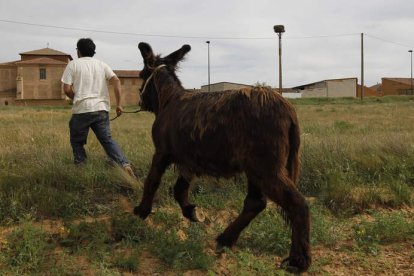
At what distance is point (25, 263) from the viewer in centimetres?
407

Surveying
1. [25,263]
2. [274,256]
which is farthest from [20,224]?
[274,256]

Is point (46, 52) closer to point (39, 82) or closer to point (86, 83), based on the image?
point (39, 82)

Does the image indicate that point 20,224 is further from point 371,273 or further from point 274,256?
point 371,273

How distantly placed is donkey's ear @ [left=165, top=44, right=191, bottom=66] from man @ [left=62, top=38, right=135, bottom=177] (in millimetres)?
1309

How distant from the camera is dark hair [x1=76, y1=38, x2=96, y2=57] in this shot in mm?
6402

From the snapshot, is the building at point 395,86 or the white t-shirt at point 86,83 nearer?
the white t-shirt at point 86,83

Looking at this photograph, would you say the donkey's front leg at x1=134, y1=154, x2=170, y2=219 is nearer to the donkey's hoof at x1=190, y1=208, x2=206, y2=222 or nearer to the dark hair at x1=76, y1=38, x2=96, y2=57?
the donkey's hoof at x1=190, y1=208, x2=206, y2=222

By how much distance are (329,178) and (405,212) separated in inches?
43.0

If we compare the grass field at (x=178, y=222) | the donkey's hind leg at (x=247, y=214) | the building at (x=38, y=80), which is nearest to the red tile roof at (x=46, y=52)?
the building at (x=38, y=80)

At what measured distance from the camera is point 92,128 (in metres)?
6.33

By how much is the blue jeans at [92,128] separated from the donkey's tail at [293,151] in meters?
2.76

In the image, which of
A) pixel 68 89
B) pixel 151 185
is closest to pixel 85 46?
pixel 68 89

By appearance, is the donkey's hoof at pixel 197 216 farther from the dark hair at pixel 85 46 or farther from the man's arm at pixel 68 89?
the dark hair at pixel 85 46

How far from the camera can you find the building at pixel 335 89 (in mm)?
75500
